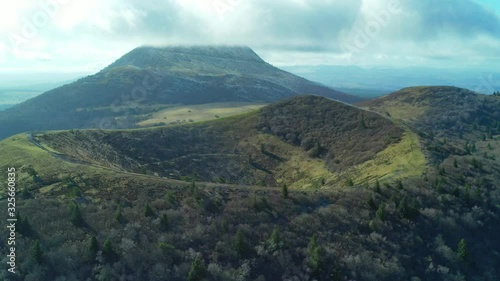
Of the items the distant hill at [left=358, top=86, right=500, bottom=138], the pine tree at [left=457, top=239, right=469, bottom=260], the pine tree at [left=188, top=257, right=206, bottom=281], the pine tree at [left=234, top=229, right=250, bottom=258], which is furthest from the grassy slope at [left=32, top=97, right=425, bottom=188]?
the distant hill at [left=358, top=86, right=500, bottom=138]

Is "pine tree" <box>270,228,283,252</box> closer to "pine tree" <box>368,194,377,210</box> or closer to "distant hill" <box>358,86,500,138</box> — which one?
"pine tree" <box>368,194,377,210</box>

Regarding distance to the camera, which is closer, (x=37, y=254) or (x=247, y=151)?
(x=37, y=254)

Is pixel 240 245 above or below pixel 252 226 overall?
below

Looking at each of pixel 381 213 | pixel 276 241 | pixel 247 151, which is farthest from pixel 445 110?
pixel 276 241

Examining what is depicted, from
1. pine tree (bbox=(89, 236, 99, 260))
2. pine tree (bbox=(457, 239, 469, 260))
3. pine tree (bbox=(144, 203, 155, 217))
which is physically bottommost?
pine tree (bbox=(457, 239, 469, 260))

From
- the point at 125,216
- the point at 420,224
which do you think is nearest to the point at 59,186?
the point at 125,216

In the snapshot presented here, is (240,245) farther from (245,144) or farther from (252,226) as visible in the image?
(245,144)

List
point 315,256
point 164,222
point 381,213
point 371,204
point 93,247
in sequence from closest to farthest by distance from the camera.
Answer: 1. point 93,247
2. point 315,256
3. point 164,222
4. point 381,213
5. point 371,204

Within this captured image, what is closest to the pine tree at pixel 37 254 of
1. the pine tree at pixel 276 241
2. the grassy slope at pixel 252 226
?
the grassy slope at pixel 252 226

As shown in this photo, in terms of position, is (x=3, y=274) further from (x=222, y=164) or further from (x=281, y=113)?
(x=281, y=113)
